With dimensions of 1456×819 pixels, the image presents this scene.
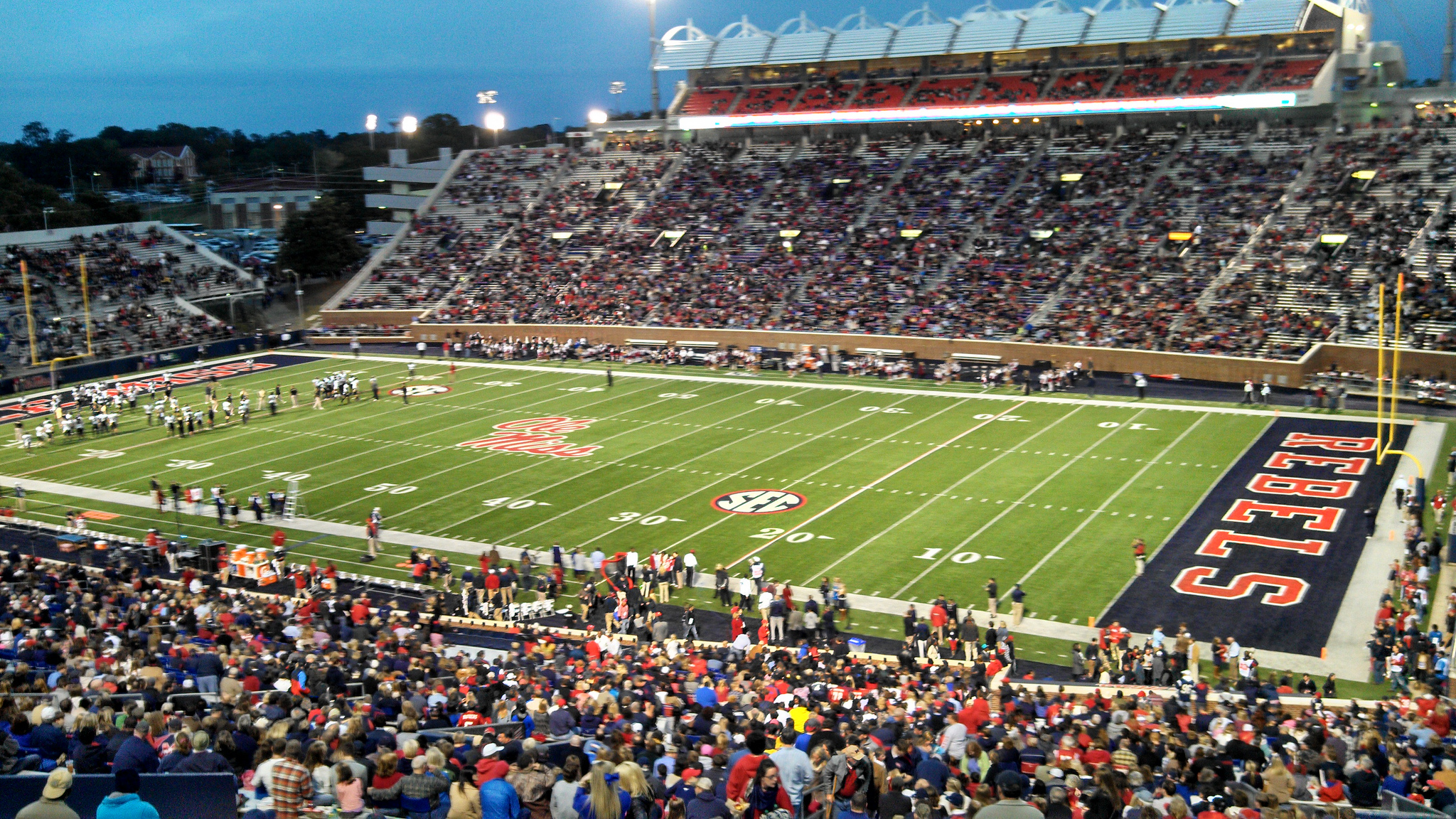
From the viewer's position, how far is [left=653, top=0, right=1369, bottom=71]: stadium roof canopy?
60.3 m

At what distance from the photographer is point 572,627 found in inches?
965

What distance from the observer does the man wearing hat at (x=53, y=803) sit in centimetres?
759

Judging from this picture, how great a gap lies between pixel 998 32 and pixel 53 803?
6638cm

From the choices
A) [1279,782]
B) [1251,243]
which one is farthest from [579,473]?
[1251,243]

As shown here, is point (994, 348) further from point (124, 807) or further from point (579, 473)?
point (124, 807)

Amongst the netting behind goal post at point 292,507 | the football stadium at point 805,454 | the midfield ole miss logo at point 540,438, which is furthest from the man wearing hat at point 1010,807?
the midfield ole miss logo at point 540,438

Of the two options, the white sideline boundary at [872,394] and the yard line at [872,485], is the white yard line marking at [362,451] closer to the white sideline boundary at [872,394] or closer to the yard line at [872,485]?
the white sideline boundary at [872,394]

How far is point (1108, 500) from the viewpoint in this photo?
101 ft

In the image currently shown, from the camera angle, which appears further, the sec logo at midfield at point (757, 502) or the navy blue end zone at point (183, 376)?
the navy blue end zone at point (183, 376)

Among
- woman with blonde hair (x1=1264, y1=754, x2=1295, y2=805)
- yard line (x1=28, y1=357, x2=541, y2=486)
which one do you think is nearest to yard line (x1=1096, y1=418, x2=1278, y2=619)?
woman with blonde hair (x1=1264, y1=754, x2=1295, y2=805)

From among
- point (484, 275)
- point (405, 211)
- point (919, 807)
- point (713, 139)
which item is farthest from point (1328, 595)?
point (405, 211)

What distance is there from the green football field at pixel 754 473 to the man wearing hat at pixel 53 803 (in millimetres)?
18908

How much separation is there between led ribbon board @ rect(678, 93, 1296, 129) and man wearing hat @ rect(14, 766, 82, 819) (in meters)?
60.4

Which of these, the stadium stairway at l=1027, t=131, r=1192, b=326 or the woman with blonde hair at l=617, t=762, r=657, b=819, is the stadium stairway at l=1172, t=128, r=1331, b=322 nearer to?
the stadium stairway at l=1027, t=131, r=1192, b=326
